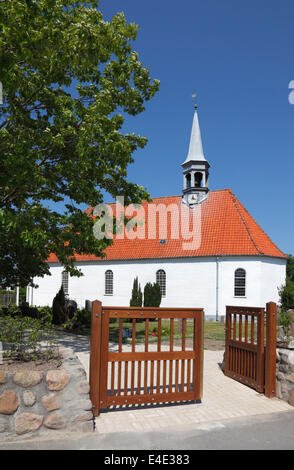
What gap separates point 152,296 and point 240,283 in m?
6.57

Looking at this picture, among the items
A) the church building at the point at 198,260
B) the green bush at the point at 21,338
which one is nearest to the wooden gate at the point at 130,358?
the green bush at the point at 21,338

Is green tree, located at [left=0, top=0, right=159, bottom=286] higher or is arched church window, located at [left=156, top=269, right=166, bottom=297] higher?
green tree, located at [left=0, top=0, right=159, bottom=286]

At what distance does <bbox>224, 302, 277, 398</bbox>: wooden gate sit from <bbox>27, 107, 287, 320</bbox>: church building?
17.8m

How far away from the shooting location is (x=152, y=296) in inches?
998

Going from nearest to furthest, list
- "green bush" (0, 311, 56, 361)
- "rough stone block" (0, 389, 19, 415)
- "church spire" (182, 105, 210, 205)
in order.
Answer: "rough stone block" (0, 389, 19, 415), "green bush" (0, 311, 56, 361), "church spire" (182, 105, 210, 205)

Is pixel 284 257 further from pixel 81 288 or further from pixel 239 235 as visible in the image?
pixel 81 288

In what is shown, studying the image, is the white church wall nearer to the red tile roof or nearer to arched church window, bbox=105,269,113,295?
arched church window, bbox=105,269,113,295

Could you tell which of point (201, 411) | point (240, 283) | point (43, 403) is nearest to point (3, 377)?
point (43, 403)

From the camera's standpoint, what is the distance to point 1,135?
30.4 feet

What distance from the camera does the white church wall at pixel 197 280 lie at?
2539cm

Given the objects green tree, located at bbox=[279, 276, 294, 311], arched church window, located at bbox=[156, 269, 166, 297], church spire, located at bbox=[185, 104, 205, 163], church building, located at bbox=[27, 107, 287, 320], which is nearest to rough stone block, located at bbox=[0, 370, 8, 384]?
green tree, located at bbox=[279, 276, 294, 311]

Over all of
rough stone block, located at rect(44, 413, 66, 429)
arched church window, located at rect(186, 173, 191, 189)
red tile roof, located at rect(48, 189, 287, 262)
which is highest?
arched church window, located at rect(186, 173, 191, 189)

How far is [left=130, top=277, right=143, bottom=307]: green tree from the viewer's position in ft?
83.9

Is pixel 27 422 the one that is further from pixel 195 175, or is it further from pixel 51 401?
pixel 195 175
